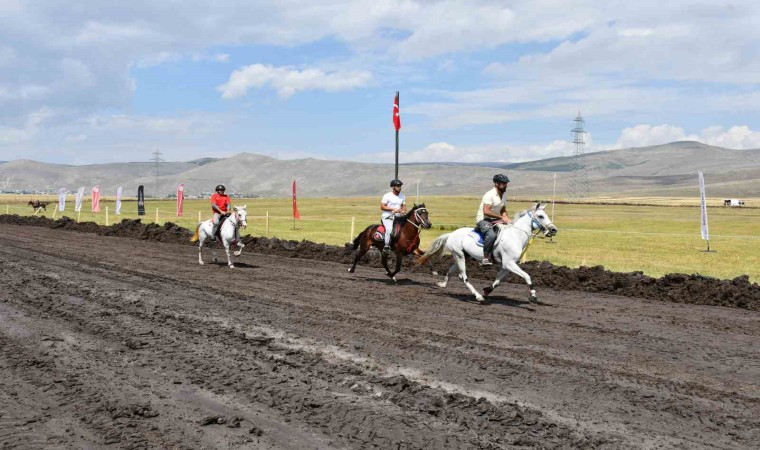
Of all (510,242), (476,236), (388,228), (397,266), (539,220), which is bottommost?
(397,266)

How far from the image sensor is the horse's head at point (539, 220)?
1431 centimetres

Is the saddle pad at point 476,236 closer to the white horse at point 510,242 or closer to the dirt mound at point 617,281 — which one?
the white horse at point 510,242

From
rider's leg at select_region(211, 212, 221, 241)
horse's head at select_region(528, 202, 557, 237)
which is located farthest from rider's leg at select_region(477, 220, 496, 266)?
rider's leg at select_region(211, 212, 221, 241)

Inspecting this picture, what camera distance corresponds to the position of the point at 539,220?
1453 centimetres

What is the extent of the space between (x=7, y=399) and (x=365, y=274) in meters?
13.2

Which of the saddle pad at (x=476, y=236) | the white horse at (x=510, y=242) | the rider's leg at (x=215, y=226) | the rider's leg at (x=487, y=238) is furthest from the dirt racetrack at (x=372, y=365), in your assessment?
the rider's leg at (x=215, y=226)

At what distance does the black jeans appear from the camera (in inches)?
586

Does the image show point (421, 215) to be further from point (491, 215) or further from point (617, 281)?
point (617, 281)

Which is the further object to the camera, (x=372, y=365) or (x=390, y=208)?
(x=390, y=208)

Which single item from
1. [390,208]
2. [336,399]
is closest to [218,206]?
[390,208]

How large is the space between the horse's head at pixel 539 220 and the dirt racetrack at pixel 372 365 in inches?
69.3

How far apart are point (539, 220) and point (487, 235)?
119cm

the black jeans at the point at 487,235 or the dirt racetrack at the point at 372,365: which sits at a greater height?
the black jeans at the point at 487,235

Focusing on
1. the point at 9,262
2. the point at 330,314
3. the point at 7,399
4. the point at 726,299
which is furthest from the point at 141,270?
the point at 726,299
